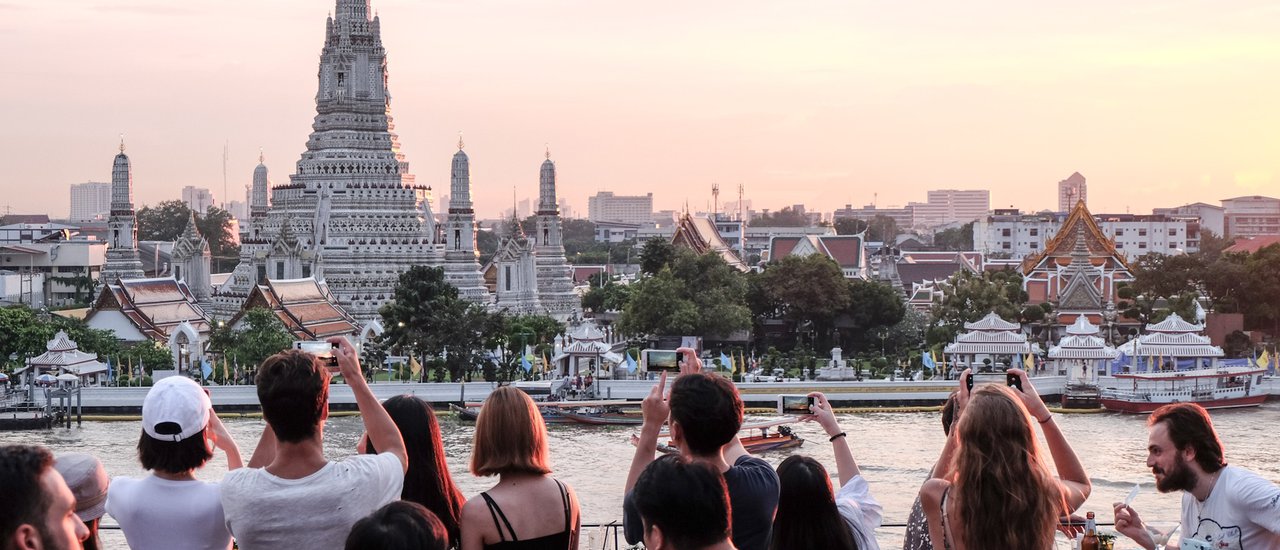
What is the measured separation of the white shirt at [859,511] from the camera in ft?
18.0

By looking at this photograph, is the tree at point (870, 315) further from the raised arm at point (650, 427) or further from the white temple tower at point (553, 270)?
the raised arm at point (650, 427)

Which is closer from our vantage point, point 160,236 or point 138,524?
point 138,524

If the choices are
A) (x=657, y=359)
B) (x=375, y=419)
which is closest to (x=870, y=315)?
(x=657, y=359)

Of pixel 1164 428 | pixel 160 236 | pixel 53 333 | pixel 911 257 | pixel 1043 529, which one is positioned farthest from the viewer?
pixel 160 236

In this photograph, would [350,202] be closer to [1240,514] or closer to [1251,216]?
[1240,514]

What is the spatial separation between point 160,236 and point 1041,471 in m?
92.1

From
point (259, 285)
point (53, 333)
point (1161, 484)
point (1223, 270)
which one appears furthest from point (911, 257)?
point (1161, 484)

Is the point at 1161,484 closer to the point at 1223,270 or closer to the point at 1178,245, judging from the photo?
the point at 1223,270

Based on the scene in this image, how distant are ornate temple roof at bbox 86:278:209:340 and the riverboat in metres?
22.1

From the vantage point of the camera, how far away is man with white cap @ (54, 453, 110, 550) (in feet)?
15.7

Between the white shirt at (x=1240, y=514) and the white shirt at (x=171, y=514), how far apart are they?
10.3ft

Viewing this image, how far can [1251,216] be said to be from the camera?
126 meters

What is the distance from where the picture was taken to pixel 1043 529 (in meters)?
4.88

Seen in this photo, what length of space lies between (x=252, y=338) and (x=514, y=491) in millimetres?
31422
